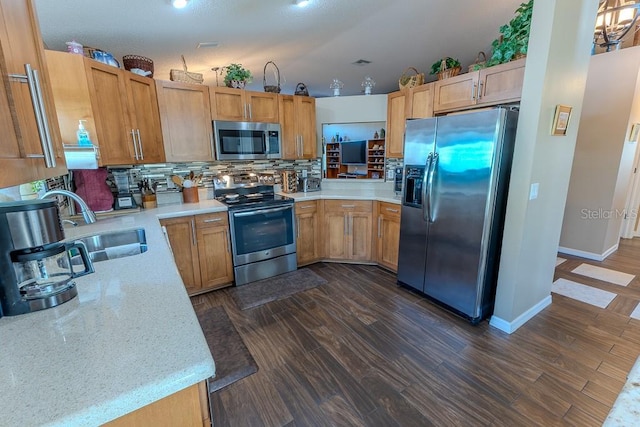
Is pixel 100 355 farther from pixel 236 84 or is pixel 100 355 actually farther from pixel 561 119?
pixel 236 84

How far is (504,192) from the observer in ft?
7.14

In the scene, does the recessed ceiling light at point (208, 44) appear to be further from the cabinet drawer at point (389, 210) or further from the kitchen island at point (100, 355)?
the kitchen island at point (100, 355)

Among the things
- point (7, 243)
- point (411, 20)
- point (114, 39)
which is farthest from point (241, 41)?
point (7, 243)

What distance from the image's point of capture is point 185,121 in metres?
2.82

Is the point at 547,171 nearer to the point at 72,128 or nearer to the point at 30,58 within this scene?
the point at 30,58

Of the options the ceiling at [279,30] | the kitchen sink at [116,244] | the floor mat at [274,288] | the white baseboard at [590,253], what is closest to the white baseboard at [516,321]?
the floor mat at [274,288]

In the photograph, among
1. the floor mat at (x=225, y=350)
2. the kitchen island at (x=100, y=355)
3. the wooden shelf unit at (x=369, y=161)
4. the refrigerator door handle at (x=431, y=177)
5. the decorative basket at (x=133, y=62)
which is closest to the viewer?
the kitchen island at (x=100, y=355)

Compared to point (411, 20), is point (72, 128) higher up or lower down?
lower down

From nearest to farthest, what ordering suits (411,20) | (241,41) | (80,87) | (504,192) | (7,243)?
(7,243), (80,87), (504,192), (411,20), (241,41)

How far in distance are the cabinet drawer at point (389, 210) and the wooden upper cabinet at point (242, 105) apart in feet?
5.37

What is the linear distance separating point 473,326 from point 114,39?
3.97m

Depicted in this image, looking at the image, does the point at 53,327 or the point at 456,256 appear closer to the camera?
the point at 53,327

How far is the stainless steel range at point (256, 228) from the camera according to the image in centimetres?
295

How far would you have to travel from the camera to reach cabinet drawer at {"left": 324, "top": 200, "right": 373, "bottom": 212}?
3326 mm
